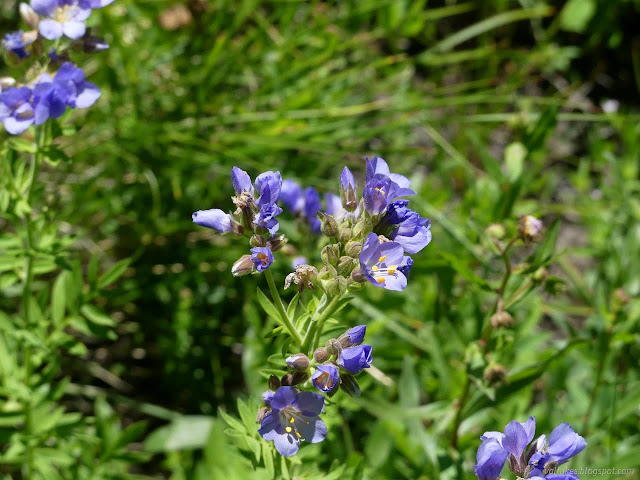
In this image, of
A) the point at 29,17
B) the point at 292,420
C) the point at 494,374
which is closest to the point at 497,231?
the point at 494,374

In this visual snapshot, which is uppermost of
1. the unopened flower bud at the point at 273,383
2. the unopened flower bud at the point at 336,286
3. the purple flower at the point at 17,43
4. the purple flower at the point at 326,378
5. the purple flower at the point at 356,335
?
the purple flower at the point at 17,43

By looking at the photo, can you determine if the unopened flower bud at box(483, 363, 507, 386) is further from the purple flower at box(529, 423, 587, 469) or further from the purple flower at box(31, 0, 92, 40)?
the purple flower at box(31, 0, 92, 40)

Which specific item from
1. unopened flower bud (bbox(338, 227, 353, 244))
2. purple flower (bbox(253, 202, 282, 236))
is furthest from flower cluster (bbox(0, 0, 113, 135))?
unopened flower bud (bbox(338, 227, 353, 244))

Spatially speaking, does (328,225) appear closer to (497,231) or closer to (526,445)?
(526,445)

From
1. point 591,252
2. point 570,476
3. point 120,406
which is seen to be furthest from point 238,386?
point 570,476

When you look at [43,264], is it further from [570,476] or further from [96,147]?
[570,476]

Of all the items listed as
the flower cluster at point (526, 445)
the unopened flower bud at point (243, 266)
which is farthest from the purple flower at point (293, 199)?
the flower cluster at point (526, 445)

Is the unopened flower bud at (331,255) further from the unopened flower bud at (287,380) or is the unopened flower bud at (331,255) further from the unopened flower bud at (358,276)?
the unopened flower bud at (287,380)
